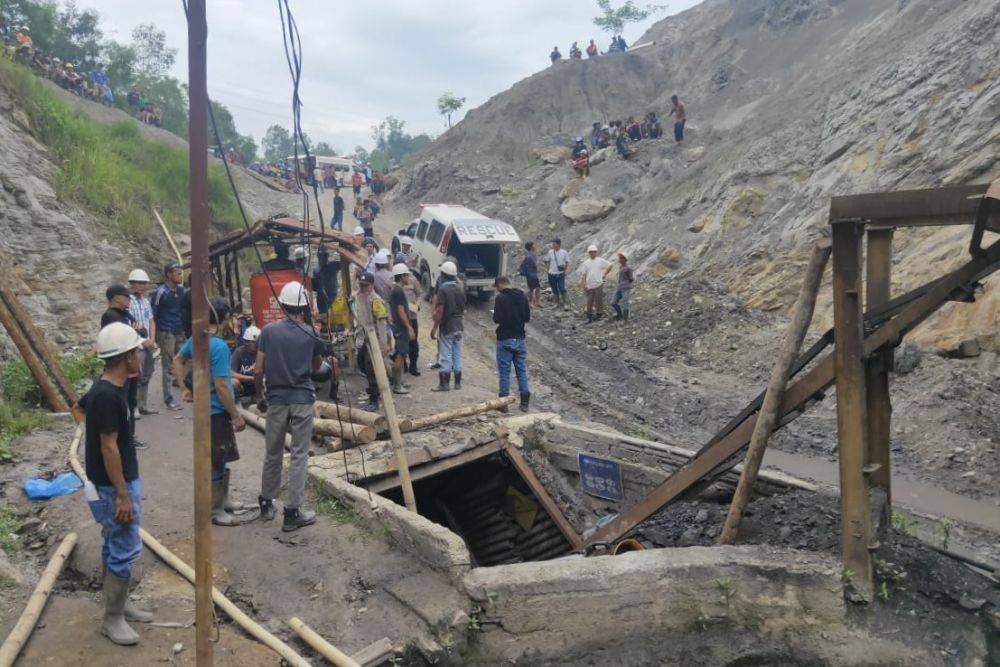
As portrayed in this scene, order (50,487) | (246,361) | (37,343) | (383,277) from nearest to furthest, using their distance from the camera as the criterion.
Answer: (50,487) → (37,343) → (246,361) → (383,277)

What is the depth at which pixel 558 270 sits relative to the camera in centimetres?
1608

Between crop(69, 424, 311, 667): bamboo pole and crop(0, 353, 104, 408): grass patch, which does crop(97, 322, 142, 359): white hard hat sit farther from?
crop(0, 353, 104, 408): grass patch

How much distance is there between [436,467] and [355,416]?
1044mm

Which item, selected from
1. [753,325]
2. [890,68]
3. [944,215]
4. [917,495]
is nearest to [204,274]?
[944,215]

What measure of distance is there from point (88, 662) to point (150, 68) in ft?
168

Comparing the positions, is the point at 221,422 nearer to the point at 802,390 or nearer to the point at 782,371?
the point at 782,371

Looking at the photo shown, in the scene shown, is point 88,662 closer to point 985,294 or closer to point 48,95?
point 985,294

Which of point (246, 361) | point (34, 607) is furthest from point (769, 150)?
point (34, 607)

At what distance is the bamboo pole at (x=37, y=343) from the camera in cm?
779

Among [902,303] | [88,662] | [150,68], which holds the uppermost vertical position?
[150,68]

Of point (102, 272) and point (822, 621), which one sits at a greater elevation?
point (102, 272)

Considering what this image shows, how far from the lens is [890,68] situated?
593 inches

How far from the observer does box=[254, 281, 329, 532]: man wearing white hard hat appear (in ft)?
16.9

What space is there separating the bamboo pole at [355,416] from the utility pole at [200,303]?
11.5 ft
